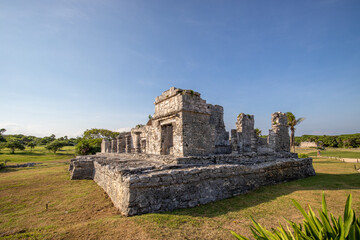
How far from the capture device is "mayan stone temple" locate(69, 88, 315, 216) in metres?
4.75

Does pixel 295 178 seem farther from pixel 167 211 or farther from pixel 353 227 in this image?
pixel 353 227

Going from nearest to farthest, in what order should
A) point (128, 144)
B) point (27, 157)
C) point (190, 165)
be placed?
point (190, 165) < point (128, 144) < point (27, 157)

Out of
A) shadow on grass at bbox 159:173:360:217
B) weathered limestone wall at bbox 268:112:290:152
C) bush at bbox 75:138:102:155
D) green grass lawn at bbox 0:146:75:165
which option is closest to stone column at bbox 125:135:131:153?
bush at bbox 75:138:102:155

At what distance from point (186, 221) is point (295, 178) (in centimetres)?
751

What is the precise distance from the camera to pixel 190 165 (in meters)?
6.28

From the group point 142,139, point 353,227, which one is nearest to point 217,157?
point 353,227

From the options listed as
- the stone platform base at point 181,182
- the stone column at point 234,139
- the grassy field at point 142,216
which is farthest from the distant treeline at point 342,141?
the stone platform base at point 181,182

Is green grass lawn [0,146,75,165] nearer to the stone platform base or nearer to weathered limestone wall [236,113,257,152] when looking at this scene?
the stone platform base

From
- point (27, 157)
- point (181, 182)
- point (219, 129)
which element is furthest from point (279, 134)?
point (27, 157)

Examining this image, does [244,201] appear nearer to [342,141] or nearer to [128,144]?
[128,144]

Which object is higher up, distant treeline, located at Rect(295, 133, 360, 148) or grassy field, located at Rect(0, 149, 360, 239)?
distant treeline, located at Rect(295, 133, 360, 148)

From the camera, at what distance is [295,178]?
893 cm

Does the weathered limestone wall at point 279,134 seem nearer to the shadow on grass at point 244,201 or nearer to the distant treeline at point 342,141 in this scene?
the shadow on grass at point 244,201

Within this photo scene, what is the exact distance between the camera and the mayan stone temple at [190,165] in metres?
4.75
